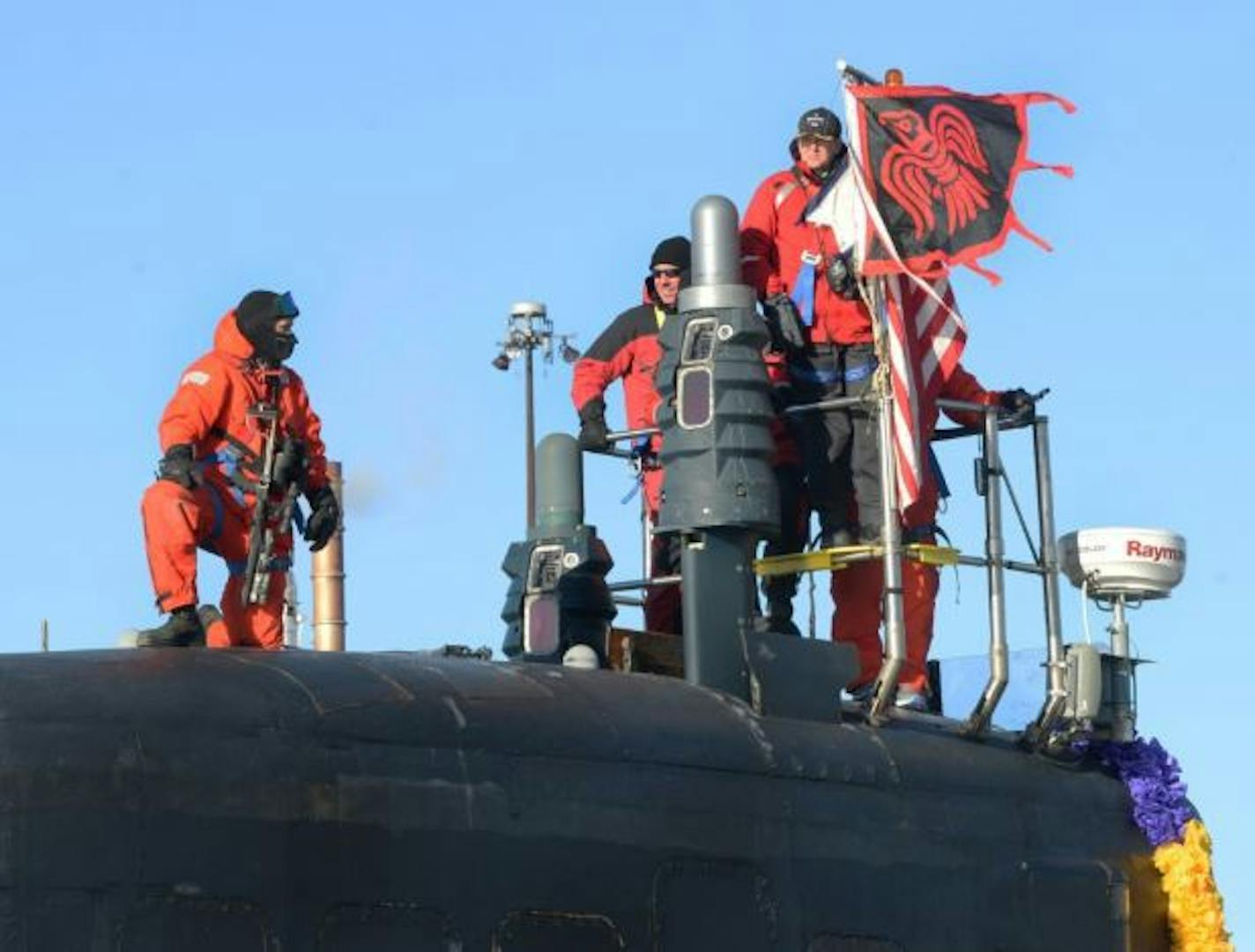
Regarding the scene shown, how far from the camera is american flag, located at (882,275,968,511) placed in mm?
15141

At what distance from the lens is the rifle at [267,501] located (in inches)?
574

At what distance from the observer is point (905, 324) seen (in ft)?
51.4

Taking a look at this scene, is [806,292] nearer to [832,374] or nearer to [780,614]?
[832,374]

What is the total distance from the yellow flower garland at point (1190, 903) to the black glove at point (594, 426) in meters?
4.04

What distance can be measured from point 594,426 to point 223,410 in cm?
300

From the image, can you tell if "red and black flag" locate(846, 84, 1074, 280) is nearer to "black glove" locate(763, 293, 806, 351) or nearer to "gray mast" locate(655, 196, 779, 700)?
"black glove" locate(763, 293, 806, 351)

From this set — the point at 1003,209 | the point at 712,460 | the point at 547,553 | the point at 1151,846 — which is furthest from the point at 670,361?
the point at 1151,846

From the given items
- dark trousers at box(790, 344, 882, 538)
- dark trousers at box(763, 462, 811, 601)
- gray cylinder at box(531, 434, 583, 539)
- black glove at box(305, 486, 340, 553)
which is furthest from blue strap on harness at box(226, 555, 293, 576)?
dark trousers at box(790, 344, 882, 538)

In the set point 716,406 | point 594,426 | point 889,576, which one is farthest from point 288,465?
point 889,576

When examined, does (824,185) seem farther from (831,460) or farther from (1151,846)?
(1151,846)

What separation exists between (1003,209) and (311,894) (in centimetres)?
680

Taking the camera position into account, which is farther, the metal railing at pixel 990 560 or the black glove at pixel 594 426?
the black glove at pixel 594 426

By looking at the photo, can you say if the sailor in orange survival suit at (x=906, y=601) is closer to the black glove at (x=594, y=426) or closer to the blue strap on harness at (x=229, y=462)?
the black glove at (x=594, y=426)

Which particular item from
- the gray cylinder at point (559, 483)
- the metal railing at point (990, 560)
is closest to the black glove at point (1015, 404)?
the metal railing at point (990, 560)
